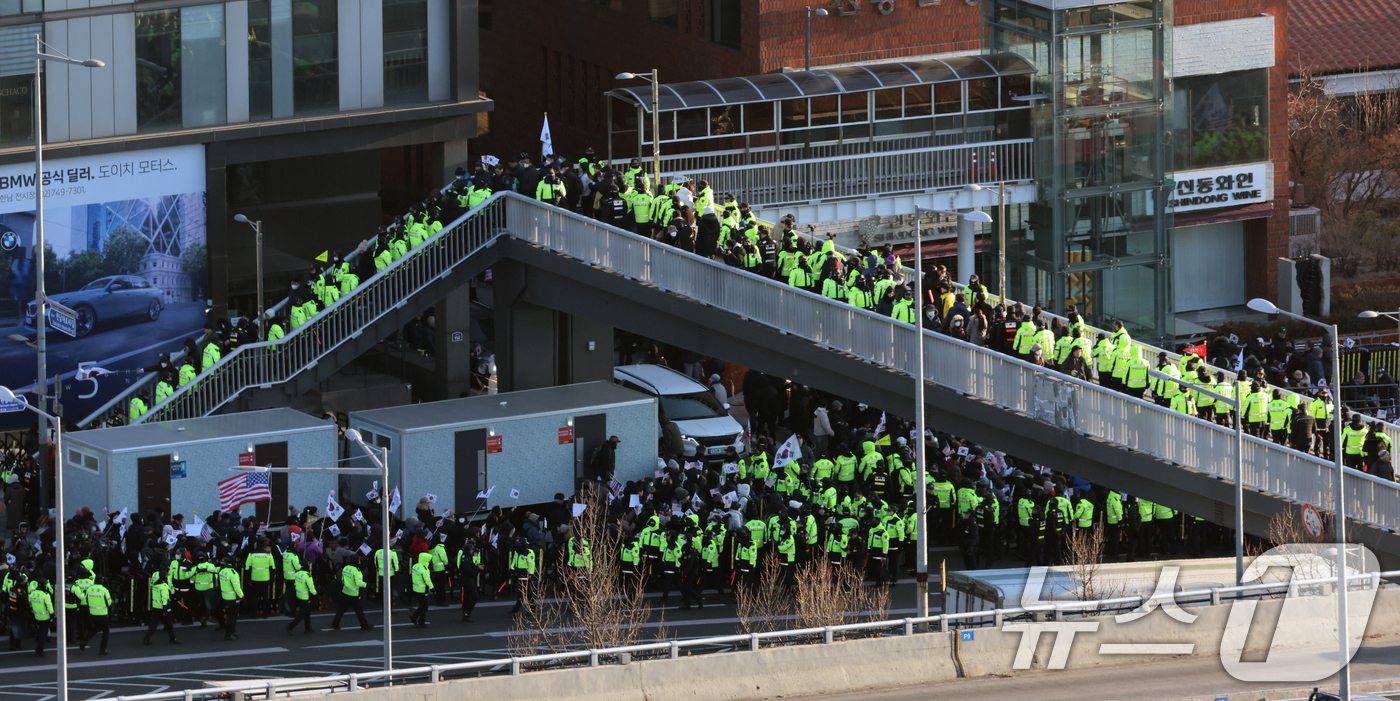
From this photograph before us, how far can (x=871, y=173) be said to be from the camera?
49.1 meters

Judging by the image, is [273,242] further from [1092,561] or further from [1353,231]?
[1353,231]

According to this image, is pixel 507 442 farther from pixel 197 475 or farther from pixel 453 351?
pixel 453 351

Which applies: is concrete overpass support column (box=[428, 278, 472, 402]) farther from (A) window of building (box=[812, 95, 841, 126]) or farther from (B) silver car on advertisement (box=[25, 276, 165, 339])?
(A) window of building (box=[812, 95, 841, 126])

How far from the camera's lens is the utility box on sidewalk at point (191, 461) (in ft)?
121

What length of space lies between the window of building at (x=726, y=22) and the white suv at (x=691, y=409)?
10.3 meters

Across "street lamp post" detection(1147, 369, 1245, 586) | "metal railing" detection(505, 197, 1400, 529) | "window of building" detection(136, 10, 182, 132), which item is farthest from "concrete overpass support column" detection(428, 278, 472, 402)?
"street lamp post" detection(1147, 369, 1245, 586)

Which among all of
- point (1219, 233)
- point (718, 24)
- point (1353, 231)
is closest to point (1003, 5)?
point (718, 24)

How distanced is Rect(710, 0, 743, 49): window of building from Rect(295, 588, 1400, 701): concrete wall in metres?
24.2

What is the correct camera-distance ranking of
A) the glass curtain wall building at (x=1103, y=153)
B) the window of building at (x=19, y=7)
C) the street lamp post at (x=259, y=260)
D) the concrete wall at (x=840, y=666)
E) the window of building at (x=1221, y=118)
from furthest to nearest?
the window of building at (x=1221, y=118), the glass curtain wall building at (x=1103, y=153), the window of building at (x=19, y=7), the street lamp post at (x=259, y=260), the concrete wall at (x=840, y=666)

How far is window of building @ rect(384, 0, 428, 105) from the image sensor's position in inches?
1853

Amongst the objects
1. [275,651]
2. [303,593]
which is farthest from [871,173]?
[275,651]

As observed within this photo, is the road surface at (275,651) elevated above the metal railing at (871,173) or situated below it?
below

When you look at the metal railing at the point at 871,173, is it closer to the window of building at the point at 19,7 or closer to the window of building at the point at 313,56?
the window of building at the point at 313,56

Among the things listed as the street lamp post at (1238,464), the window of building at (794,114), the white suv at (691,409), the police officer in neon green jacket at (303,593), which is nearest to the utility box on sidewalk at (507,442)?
the white suv at (691,409)
